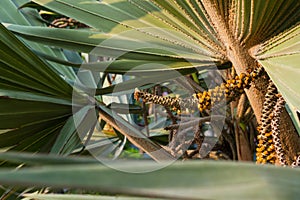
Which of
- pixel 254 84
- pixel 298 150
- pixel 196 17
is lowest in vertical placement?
pixel 298 150

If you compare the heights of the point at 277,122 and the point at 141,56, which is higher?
the point at 141,56

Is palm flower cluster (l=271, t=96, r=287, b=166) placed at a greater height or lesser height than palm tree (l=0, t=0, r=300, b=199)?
lesser

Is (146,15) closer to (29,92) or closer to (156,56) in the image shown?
(156,56)

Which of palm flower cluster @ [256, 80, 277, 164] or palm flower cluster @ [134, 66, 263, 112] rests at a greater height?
palm flower cluster @ [134, 66, 263, 112]

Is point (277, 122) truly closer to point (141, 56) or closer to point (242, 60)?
point (242, 60)

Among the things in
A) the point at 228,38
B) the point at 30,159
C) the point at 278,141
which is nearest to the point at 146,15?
the point at 228,38

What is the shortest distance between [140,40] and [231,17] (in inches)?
7.5

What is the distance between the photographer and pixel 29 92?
721 millimetres

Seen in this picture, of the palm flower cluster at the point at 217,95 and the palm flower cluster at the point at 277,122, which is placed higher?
the palm flower cluster at the point at 217,95

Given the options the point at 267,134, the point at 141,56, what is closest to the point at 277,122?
the point at 267,134

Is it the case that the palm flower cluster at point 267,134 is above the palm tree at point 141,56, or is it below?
below

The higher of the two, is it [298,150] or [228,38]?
[228,38]

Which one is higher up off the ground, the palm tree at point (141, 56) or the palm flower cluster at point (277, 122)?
the palm tree at point (141, 56)

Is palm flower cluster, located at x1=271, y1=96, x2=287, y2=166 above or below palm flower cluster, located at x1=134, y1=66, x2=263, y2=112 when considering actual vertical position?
below
